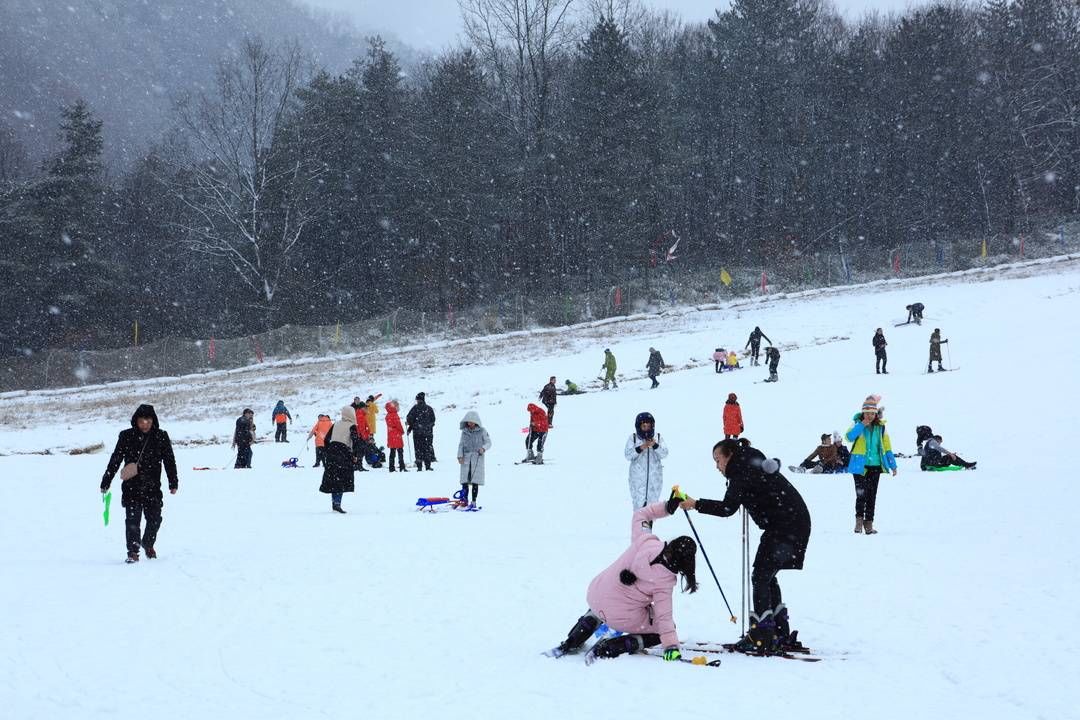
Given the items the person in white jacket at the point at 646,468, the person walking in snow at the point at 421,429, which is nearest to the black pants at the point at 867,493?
the person in white jacket at the point at 646,468

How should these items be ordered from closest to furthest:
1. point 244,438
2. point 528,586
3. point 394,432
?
point 528,586 → point 394,432 → point 244,438

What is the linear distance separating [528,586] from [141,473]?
4.61m

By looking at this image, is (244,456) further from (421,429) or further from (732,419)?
(732,419)

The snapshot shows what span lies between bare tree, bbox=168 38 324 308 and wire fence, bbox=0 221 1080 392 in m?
9.44

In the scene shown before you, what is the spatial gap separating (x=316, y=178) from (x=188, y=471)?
40814mm

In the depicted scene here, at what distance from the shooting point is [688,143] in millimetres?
66000

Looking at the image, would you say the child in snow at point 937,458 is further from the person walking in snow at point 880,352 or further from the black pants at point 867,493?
the person walking in snow at point 880,352

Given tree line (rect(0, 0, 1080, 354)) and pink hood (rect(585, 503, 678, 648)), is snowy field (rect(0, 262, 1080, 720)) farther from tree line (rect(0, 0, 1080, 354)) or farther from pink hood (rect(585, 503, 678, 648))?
tree line (rect(0, 0, 1080, 354))

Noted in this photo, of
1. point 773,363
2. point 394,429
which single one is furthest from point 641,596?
point 773,363

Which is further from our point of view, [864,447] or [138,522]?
[864,447]

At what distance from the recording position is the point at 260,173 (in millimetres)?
56062

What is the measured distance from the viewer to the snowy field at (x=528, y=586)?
19.3ft

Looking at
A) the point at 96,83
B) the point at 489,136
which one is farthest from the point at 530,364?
the point at 96,83

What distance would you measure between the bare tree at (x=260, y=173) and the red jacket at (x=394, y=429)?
37223 mm
